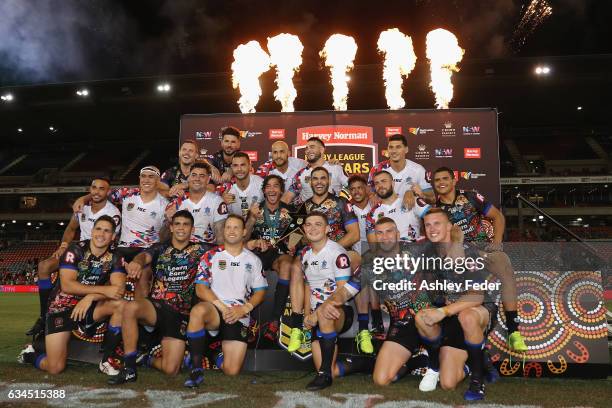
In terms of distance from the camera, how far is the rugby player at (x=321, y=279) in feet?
15.3

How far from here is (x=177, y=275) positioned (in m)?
5.15

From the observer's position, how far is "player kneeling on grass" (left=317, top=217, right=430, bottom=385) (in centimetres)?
453

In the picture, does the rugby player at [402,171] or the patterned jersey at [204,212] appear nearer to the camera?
the patterned jersey at [204,212]

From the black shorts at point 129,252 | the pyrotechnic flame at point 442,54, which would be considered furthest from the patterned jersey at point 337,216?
the pyrotechnic flame at point 442,54

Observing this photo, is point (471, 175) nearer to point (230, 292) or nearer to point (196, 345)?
point (230, 292)

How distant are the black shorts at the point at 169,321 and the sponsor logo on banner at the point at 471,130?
7.32 metres

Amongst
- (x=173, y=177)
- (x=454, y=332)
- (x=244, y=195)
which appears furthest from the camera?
(x=173, y=177)

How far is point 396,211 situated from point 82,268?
369cm

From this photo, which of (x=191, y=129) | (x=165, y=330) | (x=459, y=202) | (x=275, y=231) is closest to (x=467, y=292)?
(x=459, y=202)

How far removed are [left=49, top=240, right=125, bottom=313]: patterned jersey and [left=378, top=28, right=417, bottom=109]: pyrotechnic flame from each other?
9.90m

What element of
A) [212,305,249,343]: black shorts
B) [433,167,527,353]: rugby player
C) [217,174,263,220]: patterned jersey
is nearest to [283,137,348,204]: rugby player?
[217,174,263,220]: patterned jersey

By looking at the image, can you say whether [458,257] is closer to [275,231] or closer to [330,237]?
[330,237]

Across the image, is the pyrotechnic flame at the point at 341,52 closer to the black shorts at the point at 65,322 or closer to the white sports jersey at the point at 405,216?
the white sports jersey at the point at 405,216

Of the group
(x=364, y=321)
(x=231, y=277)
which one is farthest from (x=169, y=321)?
(x=364, y=321)
